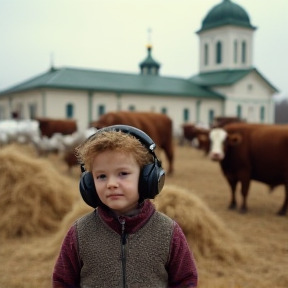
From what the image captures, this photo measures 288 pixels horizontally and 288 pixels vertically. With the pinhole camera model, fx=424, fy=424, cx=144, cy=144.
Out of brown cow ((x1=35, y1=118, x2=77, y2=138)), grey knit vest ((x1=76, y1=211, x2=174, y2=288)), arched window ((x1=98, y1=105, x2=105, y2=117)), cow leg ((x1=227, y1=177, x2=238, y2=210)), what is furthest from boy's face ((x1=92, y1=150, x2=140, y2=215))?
arched window ((x1=98, y1=105, x2=105, y2=117))

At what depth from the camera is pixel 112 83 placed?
138 ft

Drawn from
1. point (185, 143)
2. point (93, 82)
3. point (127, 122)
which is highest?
point (93, 82)

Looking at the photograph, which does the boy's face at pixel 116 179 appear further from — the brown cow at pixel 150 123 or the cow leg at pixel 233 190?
the brown cow at pixel 150 123

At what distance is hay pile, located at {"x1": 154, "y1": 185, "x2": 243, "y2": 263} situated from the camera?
14.7 ft

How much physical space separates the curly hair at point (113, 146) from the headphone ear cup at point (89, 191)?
0.17 feet

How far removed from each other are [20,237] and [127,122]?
567 centimetres

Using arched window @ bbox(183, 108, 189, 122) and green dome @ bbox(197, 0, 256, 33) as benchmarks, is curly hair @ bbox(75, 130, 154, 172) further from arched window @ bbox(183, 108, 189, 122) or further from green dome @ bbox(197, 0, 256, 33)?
green dome @ bbox(197, 0, 256, 33)

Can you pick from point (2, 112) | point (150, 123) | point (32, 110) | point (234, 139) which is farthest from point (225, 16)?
point (234, 139)

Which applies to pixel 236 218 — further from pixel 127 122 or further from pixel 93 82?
pixel 93 82

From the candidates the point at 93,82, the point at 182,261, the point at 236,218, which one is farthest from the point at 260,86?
the point at 182,261

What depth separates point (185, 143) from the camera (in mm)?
30750

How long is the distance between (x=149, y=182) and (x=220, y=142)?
5.65m

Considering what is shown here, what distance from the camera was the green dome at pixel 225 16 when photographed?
179 ft

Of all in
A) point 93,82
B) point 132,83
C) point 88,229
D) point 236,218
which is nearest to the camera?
point 88,229
